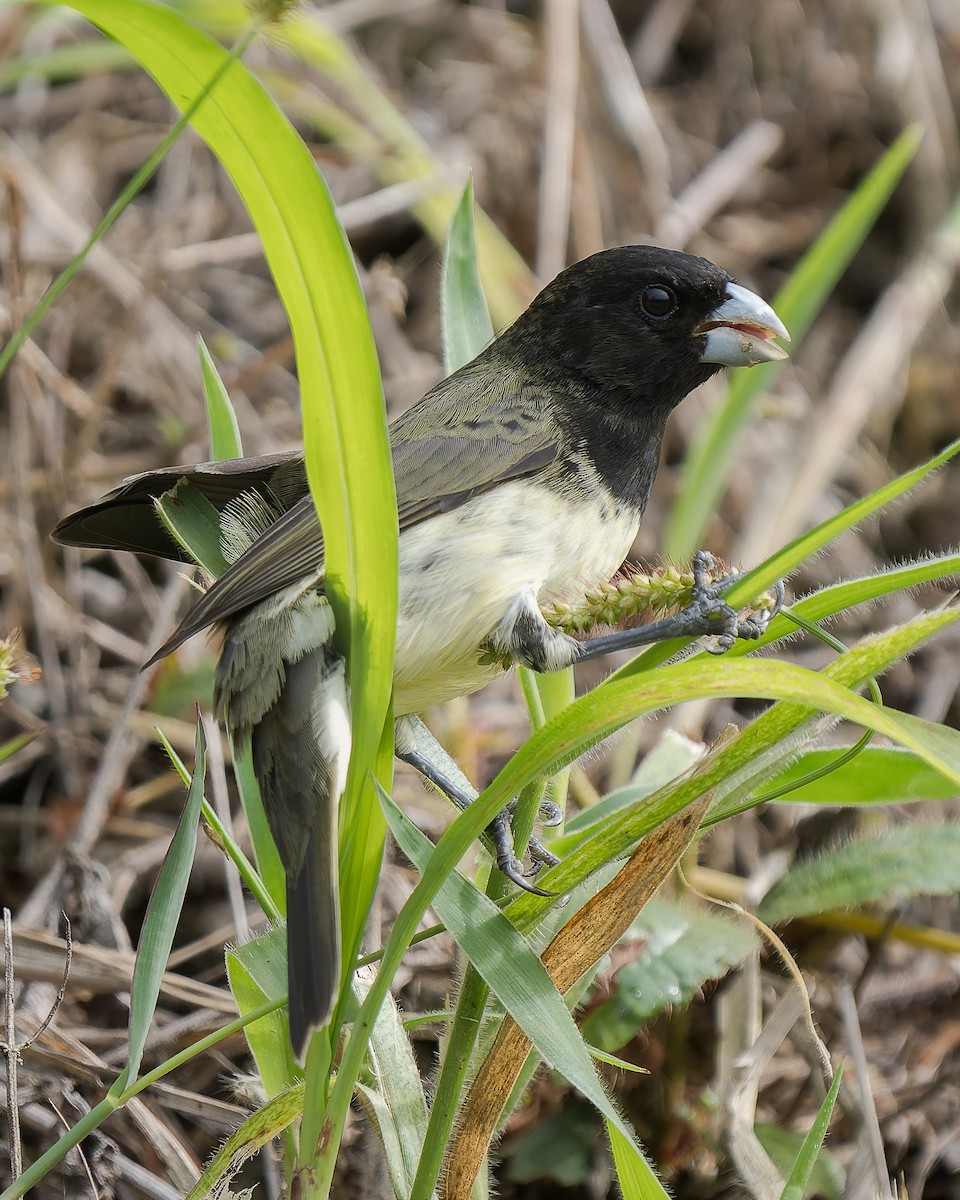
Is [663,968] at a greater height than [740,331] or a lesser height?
lesser

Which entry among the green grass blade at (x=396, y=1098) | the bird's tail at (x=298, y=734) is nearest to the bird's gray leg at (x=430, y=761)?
the bird's tail at (x=298, y=734)

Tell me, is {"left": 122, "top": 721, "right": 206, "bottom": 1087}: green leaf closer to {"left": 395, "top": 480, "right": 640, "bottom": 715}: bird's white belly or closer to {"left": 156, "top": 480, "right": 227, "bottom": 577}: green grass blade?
{"left": 156, "top": 480, "right": 227, "bottom": 577}: green grass blade

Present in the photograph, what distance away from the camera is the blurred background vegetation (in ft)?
9.06

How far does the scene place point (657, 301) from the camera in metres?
2.78

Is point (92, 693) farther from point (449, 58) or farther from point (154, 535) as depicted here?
point (449, 58)

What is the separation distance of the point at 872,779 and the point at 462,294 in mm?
1204

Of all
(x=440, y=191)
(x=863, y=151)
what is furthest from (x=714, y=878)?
(x=863, y=151)

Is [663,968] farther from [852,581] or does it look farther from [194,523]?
[194,523]

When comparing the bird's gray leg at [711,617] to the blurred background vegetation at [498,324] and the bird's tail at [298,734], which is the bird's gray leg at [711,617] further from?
the blurred background vegetation at [498,324]

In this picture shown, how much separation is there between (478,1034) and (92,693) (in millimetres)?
2012

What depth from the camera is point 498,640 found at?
2.29 meters

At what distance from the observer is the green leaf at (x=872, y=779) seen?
6.73ft

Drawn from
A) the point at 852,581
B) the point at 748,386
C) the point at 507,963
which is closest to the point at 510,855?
the point at 507,963

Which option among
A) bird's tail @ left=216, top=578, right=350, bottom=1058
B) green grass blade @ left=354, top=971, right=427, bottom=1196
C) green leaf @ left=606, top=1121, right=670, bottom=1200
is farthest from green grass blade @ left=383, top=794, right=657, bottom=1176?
green grass blade @ left=354, top=971, right=427, bottom=1196
